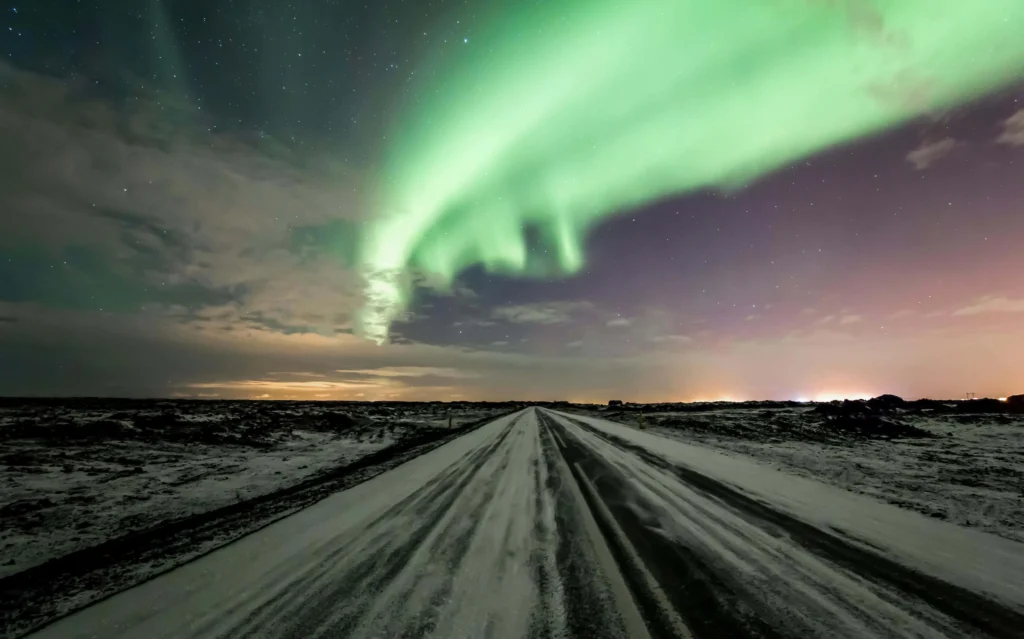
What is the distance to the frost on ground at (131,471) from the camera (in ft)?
24.0

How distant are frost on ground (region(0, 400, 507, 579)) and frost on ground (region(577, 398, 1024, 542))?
13.0m

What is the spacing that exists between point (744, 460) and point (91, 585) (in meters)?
14.5

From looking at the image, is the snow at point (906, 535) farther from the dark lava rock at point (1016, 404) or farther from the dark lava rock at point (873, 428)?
the dark lava rock at point (1016, 404)

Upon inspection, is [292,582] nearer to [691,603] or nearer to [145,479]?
[691,603]

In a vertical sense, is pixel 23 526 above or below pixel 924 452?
below

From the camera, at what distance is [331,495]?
9.06 m

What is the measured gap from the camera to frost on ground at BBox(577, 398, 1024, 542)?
7273 mm

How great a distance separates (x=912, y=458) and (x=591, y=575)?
13.9 meters

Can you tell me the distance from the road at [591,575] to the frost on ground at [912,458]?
1335 mm

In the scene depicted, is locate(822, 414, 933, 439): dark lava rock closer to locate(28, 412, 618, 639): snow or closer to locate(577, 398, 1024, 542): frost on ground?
locate(577, 398, 1024, 542): frost on ground

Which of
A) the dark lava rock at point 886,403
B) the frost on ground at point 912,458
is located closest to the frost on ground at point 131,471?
the frost on ground at point 912,458

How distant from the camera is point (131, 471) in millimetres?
12391

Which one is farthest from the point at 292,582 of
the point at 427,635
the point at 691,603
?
the point at 691,603

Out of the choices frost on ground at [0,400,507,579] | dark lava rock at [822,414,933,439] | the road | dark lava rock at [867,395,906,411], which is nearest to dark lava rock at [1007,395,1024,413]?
dark lava rock at [867,395,906,411]
